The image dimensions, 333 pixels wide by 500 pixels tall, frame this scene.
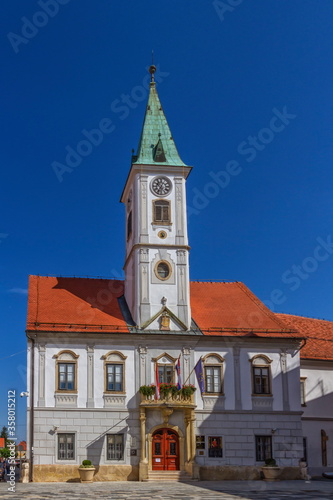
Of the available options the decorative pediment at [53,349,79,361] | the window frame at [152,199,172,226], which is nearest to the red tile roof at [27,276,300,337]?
the decorative pediment at [53,349,79,361]

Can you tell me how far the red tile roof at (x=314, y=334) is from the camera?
47.5 metres

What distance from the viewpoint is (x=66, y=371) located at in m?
39.8

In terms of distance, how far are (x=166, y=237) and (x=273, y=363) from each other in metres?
10.4

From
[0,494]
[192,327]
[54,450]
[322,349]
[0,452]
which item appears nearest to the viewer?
[0,494]

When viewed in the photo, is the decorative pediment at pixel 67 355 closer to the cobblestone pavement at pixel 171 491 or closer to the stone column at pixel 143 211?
the cobblestone pavement at pixel 171 491

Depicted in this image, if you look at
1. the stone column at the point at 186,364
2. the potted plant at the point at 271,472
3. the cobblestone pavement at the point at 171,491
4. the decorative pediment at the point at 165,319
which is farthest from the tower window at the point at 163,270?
the potted plant at the point at 271,472

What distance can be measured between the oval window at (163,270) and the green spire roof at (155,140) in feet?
22.0

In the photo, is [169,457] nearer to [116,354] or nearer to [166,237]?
[116,354]

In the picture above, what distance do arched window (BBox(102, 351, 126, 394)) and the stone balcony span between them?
5.01 ft

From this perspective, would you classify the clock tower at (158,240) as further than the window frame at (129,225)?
No

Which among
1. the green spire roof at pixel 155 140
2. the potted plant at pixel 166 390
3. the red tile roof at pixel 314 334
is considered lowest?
the potted plant at pixel 166 390

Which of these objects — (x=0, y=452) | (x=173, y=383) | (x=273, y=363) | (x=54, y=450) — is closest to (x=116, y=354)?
(x=173, y=383)

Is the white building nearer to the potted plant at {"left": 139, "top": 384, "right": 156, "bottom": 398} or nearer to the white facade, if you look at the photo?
the potted plant at {"left": 139, "top": 384, "right": 156, "bottom": 398}

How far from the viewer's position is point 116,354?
40.7 meters
